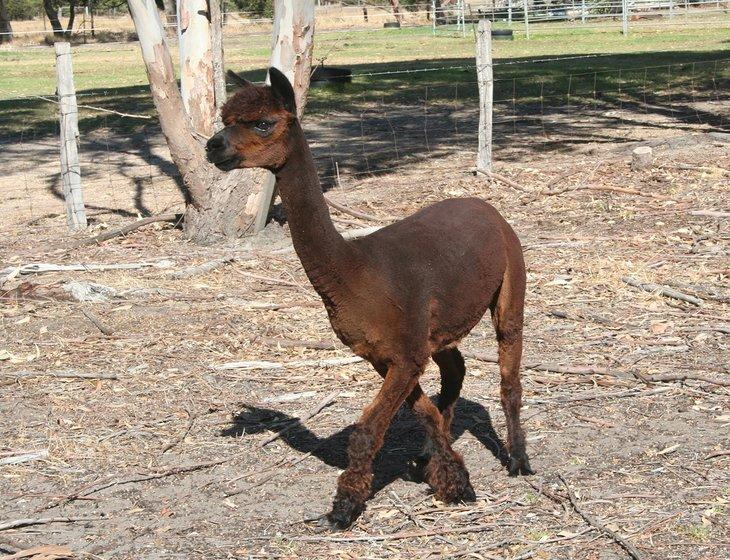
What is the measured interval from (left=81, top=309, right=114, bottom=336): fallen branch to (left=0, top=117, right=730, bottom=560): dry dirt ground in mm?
25

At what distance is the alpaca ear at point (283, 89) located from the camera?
469cm

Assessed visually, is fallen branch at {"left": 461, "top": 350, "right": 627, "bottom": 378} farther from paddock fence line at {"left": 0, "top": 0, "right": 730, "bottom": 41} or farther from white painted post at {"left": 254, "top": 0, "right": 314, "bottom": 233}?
paddock fence line at {"left": 0, "top": 0, "right": 730, "bottom": 41}

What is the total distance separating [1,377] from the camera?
759 cm

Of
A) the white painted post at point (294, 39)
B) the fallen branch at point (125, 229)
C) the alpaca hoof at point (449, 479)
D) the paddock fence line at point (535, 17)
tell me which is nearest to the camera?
the alpaca hoof at point (449, 479)

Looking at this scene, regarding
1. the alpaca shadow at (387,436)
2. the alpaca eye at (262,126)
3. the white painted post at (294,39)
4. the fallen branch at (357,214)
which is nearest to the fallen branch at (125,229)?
the white painted post at (294,39)

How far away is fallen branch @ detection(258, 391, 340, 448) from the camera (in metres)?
6.45

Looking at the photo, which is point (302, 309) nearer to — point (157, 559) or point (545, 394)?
point (545, 394)

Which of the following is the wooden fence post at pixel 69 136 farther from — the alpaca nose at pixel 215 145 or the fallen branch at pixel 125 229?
the alpaca nose at pixel 215 145

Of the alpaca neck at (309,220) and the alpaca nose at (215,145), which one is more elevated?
the alpaca nose at (215,145)

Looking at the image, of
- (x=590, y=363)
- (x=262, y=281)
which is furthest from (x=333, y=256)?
(x=262, y=281)

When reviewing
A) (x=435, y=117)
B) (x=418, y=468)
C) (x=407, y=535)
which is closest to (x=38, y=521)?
(x=407, y=535)

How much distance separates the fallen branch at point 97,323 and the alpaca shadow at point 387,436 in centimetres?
184

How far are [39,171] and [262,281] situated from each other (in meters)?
7.50

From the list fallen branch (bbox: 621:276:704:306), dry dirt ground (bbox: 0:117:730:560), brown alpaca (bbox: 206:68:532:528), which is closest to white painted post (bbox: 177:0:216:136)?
dry dirt ground (bbox: 0:117:730:560)
